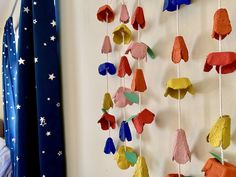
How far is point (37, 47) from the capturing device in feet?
3.69

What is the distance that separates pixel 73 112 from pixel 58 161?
0.25m

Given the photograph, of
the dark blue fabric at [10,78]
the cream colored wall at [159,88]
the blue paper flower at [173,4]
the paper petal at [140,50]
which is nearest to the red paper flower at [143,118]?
the cream colored wall at [159,88]

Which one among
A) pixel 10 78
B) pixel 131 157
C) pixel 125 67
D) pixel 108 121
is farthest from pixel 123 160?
pixel 10 78

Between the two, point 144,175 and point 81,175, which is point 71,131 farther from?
point 144,175

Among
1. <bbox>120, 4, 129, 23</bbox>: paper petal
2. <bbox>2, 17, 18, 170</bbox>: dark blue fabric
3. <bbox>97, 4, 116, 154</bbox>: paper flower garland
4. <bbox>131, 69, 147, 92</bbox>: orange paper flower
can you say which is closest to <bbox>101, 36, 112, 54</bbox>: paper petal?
<bbox>97, 4, 116, 154</bbox>: paper flower garland

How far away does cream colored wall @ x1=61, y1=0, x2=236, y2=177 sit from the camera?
1.52ft

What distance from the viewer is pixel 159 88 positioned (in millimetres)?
584

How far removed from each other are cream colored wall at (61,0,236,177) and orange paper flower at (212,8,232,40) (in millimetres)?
23

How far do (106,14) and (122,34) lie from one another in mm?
126

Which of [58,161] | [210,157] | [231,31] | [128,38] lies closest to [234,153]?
[210,157]

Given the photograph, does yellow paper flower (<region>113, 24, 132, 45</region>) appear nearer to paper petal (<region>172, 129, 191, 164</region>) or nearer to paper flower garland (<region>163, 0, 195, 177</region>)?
paper flower garland (<region>163, 0, 195, 177</region>)

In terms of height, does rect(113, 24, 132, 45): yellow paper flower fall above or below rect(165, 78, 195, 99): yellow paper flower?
above

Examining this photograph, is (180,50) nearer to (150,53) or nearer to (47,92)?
(150,53)

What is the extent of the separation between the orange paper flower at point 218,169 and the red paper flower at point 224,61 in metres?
0.15
